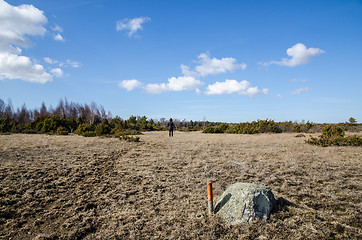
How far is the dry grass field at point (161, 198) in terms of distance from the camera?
3805mm

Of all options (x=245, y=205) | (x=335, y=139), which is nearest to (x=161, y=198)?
(x=245, y=205)

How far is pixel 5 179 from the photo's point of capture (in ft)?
20.5

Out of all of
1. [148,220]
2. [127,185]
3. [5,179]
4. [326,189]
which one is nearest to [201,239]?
[148,220]

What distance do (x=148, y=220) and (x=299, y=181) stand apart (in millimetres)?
5223

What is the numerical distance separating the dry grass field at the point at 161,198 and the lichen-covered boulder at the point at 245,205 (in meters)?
0.17

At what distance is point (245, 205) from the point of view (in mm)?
4098

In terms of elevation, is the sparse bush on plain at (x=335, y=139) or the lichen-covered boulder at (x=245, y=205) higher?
the sparse bush on plain at (x=335, y=139)

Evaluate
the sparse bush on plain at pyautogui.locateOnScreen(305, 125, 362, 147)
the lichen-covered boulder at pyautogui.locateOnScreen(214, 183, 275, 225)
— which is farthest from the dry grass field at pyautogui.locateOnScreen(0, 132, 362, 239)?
the sparse bush on plain at pyautogui.locateOnScreen(305, 125, 362, 147)

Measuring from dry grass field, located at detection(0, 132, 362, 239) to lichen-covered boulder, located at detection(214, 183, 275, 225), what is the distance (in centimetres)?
17

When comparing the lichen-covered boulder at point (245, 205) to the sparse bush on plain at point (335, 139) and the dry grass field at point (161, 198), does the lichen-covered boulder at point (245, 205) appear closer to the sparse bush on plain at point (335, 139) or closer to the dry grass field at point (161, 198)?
the dry grass field at point (161, 198)

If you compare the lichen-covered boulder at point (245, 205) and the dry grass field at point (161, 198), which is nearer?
the dry grass field at point (161, 198)

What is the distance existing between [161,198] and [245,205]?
90.7 inches

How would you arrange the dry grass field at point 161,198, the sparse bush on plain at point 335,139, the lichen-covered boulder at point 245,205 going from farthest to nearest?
the sparse bush on plain at point 335,139 < the lichen-covered boulder at point 245,205 < the dry grass field at point 161,198

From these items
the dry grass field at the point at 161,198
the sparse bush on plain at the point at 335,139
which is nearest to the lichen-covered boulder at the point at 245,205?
the dry grass field at the point at 161,198
